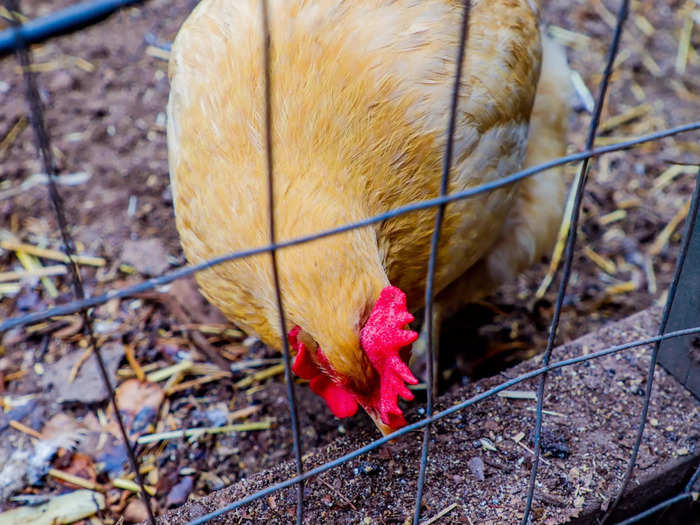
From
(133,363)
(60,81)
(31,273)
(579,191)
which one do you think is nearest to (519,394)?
(579,191)

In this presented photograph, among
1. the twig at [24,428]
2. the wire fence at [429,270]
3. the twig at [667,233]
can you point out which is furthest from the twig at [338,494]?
the twig at [667,233]

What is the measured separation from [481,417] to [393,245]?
0.62m

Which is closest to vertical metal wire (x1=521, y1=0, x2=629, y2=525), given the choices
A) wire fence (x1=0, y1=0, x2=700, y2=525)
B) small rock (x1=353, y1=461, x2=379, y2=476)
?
wire fence (x1=0, y1=0, x2=700, y2=525)

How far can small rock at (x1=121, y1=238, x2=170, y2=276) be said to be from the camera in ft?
9.58

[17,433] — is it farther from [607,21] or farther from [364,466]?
[607,21]

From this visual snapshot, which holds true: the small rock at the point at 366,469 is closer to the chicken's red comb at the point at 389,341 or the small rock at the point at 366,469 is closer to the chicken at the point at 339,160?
the chicken at the point at 339,160

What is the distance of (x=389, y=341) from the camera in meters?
1.52

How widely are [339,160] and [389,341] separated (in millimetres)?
507

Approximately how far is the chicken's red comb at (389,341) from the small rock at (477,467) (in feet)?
1.40

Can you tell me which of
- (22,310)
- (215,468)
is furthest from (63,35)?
(215,468)

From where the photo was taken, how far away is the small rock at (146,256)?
2920mm

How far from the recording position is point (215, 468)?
2.28m

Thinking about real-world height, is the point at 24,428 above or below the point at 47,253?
below

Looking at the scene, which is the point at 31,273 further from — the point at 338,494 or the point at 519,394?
the point at 519,394
